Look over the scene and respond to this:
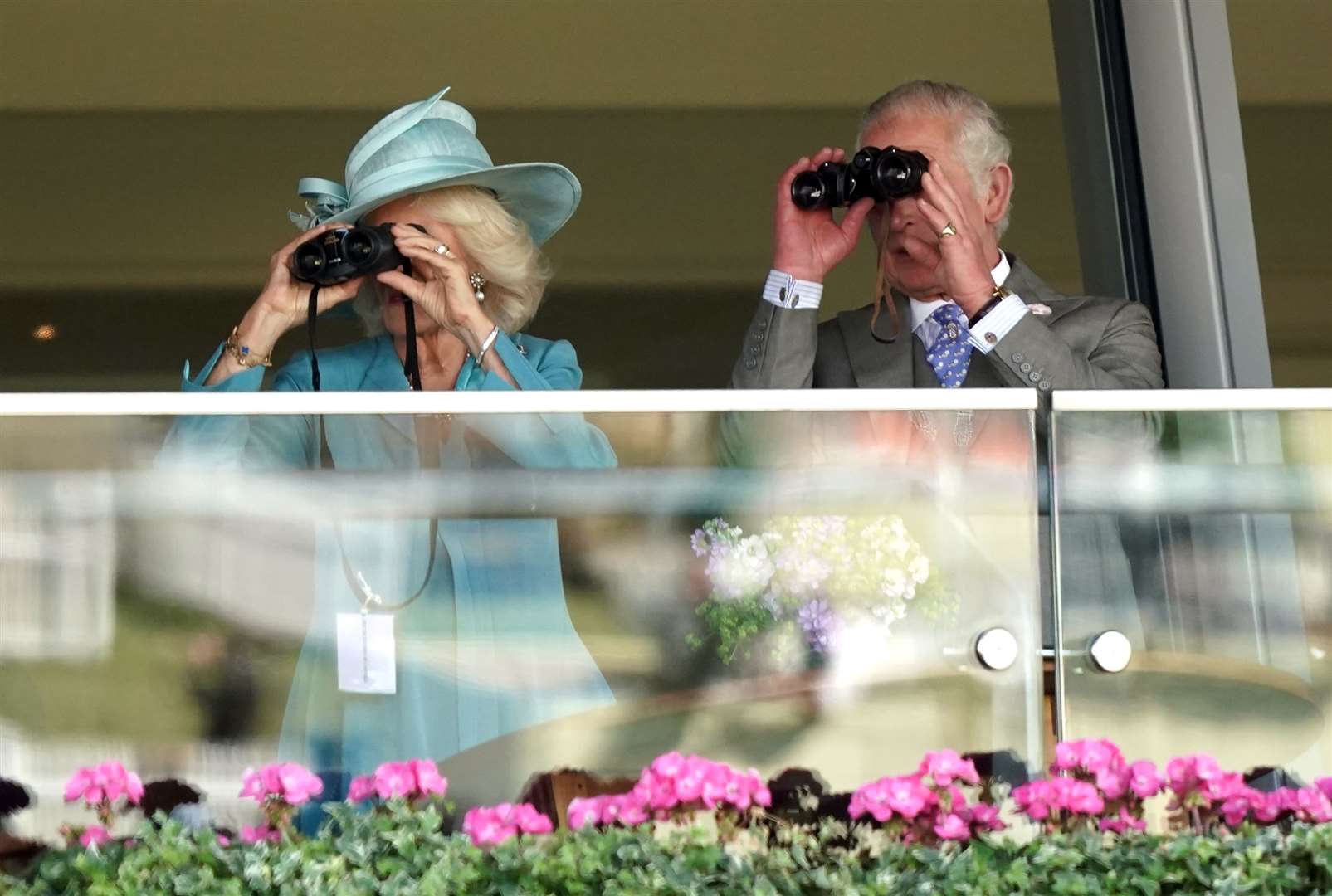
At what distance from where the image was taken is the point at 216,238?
7375 millimetres

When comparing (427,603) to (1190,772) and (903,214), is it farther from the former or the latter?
(903,214)

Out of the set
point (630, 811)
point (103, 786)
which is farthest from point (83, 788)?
point (630, 811)

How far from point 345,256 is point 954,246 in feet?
2.63

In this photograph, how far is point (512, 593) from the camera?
183 centimetres

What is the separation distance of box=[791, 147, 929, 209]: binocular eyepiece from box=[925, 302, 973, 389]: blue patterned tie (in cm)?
19

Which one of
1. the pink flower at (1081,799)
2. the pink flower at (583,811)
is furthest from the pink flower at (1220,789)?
the pink flower at (583,811)

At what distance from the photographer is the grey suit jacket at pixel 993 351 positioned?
7.58 ft

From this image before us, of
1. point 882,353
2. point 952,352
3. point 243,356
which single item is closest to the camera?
point 243,356

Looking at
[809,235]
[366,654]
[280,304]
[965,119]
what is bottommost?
[366,654]

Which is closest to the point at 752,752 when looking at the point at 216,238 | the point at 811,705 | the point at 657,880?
the point at 811,705

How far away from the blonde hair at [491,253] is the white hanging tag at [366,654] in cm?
70

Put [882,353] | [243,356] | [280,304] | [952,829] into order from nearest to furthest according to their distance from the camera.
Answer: [952,829], [243,356], [280,304], [882,353]

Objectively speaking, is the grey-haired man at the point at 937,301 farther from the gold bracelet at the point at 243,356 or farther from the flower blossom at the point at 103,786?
the flower blossom at the point at 103,786

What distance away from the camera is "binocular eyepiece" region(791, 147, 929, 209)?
8.05 ft
